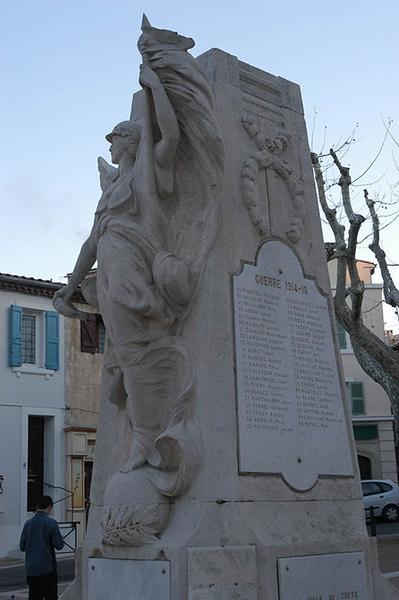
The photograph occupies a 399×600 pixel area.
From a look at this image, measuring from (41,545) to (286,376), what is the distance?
378 cm

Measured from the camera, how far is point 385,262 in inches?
659

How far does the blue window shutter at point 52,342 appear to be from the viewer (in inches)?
882

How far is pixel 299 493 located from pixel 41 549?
3.71m

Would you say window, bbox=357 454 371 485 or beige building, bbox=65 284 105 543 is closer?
beige building, bbox=65 284 105 543

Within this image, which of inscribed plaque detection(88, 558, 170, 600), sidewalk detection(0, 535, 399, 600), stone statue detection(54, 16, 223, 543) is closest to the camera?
inscribed plaque detection(88, 558, 170, 600)

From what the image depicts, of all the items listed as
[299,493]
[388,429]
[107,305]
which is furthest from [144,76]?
[388,429]

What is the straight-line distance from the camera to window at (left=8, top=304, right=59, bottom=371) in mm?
22000

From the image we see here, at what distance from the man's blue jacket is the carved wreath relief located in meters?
3.93

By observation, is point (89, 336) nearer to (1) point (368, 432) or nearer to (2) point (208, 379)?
(1) point (368, 432)

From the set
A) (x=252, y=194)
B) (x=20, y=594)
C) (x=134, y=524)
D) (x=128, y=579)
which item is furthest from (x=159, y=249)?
(x=20, y=594)

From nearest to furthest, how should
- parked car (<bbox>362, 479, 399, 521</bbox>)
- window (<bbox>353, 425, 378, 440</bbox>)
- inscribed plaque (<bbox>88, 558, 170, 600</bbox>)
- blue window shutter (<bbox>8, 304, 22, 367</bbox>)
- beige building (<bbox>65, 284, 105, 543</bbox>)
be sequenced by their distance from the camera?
inscribed plaque (<bbox>88, 558, 170, 600</bbox>) < blue window shutter (<bbox>8, 304, 22, 367</bbox>) < beige building (<bbox>65, 284, 105, 543</bbox>) < parked car (<bbox>362, 479, 399, 521</bbox>) < window (<bbox>353, 425, 378, 440</bbox>)

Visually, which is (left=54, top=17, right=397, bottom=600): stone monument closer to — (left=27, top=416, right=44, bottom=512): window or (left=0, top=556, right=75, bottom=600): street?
(left=0, top=556, right=75, bottom=600): street

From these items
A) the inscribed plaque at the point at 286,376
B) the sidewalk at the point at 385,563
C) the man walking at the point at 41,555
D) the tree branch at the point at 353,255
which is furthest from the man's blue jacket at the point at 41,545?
the tree branch at the point at 353,255

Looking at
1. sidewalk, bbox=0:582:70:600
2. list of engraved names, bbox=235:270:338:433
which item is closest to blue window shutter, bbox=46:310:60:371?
sidewalk, bbox=0:582:70:600
